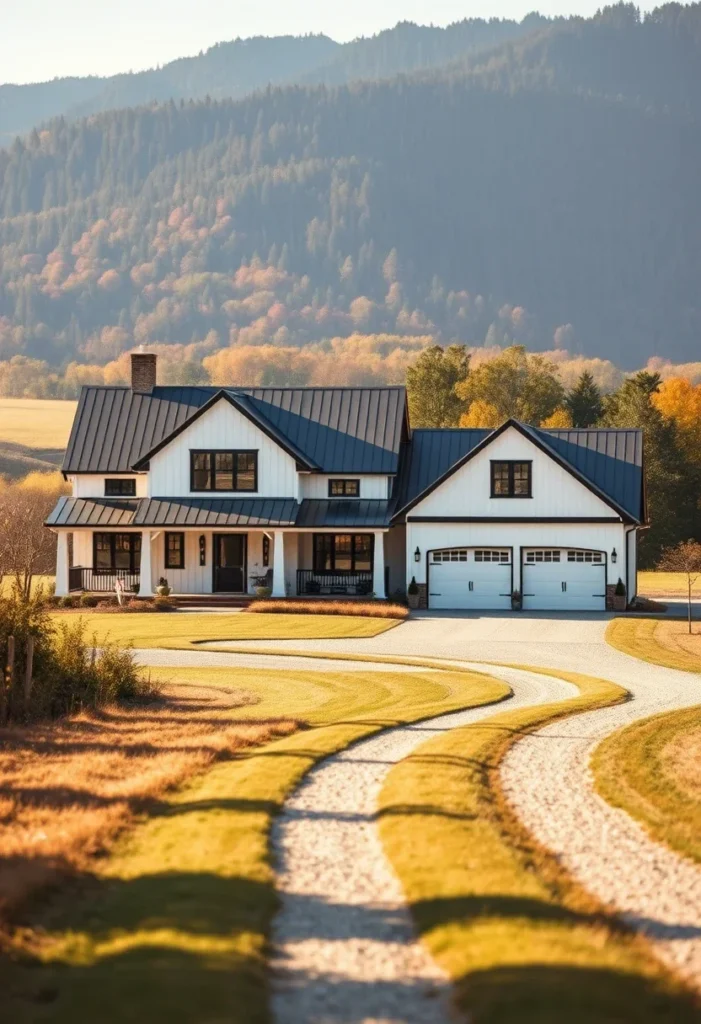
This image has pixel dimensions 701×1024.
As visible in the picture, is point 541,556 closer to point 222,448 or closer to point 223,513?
point 223,513

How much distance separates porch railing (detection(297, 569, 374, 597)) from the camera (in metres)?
53.8

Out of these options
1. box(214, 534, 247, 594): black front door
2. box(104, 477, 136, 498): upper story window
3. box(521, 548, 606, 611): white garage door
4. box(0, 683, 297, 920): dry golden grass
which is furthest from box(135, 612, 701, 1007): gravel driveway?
box(104, 477, 136, 498): upper story window

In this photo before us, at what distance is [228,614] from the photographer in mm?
48250

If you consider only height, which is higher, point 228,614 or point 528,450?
point 528,450

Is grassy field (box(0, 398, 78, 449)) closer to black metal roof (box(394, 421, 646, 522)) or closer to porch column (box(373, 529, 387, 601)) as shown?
black metal roof (box(394, 421, 646, 522))

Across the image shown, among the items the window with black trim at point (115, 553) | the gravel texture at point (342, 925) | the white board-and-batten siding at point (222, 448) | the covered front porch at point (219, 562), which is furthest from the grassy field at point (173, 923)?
the window with black trim at point (115, 553)

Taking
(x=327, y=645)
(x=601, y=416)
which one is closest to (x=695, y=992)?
(x=327, y=645)

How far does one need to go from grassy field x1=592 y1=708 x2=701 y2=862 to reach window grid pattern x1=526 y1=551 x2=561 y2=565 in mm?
27787

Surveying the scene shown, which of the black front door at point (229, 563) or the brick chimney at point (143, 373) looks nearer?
the black front door at point (229, 563)

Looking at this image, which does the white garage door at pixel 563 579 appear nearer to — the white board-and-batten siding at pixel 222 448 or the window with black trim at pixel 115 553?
the white board-and-batten siding at pixel 222 448

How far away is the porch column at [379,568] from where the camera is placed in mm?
52219

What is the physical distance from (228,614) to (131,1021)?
131ft

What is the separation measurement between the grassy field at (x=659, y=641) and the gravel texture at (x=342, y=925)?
19.9 metres

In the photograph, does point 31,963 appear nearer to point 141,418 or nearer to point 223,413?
point 223,413
